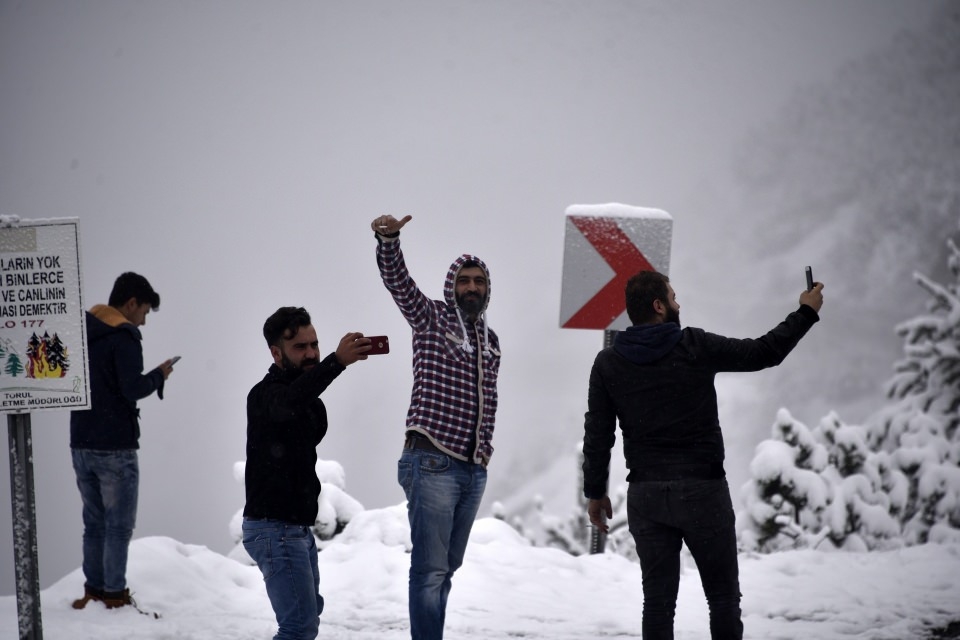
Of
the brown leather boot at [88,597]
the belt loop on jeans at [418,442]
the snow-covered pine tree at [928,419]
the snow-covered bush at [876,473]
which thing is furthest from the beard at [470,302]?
the snow-covered pine tree at [928,419]

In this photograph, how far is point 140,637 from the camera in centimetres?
576

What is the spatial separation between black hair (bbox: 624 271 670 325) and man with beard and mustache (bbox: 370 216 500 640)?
0.90 m

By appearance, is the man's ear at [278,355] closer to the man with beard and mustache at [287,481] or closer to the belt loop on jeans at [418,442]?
the man with beard and mustache at [287,481]

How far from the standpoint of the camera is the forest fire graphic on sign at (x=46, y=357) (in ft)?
14.2

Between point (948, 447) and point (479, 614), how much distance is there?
33.1 ft

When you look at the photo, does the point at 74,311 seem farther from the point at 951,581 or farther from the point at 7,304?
the point at 951,581

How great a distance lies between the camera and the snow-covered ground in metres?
6.09

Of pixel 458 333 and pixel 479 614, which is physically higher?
pixel 458 333

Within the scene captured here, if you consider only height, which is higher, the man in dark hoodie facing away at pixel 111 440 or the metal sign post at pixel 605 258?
the metal sign post at pixel 605 258

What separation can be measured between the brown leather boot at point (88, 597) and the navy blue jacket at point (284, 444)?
2.92 metres

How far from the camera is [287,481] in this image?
3930mm

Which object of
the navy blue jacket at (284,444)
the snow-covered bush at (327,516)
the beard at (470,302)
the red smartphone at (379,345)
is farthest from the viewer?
the snow-covered bush at (327,516)

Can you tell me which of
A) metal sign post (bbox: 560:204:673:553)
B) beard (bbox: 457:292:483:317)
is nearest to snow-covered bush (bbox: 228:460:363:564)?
metal sign post (bbox: 560:204:673:553)

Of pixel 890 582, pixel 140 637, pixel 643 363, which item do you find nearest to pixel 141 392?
pixel 140 637
